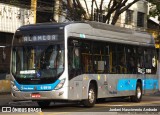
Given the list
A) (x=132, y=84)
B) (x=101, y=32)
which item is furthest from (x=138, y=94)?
(x=101, y=32)

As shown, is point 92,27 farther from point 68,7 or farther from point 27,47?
point 68,7

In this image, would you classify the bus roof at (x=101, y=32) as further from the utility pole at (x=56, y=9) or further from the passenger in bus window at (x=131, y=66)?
the utility pole at (x=56, y=9)

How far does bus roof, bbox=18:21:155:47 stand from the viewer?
18.1 metres

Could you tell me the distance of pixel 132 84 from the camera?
2295 centimetres

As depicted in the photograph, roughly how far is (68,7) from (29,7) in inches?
105

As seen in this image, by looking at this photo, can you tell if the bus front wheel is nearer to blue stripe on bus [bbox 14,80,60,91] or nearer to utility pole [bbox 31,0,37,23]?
blue stripe on bus [bbox 14,80,60,91]

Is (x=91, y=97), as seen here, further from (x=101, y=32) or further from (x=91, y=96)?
(x=101, y=32)

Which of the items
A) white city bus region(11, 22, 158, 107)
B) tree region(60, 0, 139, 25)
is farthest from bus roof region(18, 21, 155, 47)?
tree region(60, 0, 139, 25)

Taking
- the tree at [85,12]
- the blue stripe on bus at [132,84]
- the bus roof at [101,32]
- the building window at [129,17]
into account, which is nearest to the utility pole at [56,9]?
the tree at [85,12]

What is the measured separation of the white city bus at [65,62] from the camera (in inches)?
683

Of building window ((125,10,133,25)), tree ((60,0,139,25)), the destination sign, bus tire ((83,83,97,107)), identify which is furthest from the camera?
building window ((125,10,133,25))

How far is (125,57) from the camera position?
2214cm

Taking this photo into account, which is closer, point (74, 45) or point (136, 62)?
point (74, 45)

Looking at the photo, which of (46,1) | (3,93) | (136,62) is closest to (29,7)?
(46,1)
